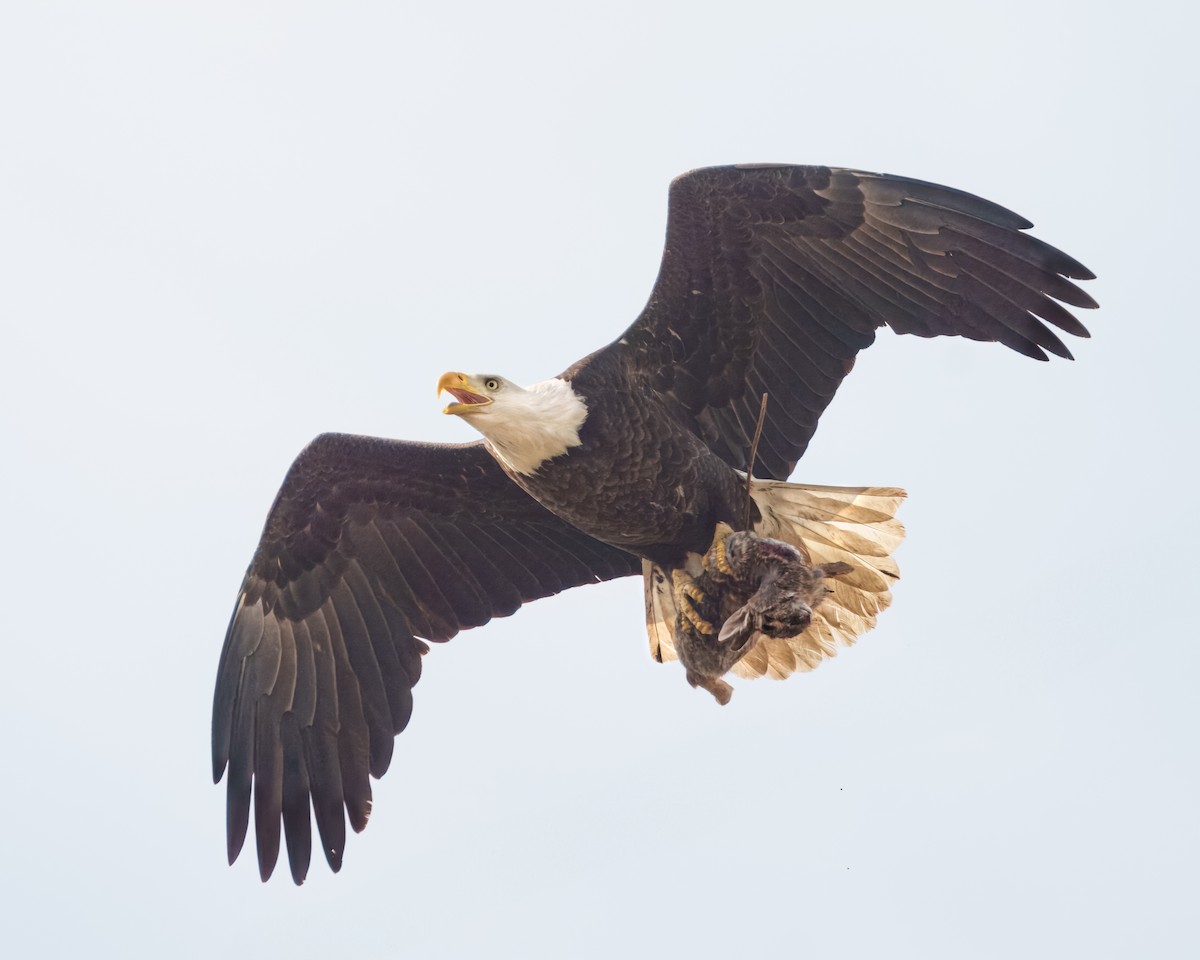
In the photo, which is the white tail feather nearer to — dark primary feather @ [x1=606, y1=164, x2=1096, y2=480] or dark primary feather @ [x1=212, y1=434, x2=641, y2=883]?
dark primary feather @ [x1=606, y1=164, x2=1096, y2=480]

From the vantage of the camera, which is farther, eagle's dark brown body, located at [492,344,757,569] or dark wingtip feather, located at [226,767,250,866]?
dark wingtip feather, located at [226,767,250,866]

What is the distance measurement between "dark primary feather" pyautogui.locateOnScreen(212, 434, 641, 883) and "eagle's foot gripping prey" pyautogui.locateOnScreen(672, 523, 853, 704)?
0.77 m

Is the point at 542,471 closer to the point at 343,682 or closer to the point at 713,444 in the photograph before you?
the point at 713,444

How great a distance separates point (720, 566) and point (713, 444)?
0.64 m

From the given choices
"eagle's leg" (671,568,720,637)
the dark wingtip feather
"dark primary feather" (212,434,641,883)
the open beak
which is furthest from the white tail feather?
the dark wingtip feather

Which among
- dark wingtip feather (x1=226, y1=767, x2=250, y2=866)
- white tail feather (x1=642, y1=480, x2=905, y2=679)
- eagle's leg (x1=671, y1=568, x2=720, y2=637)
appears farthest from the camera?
dark wingtip feather (x1=226, y1=767, x2=250, y2=866)

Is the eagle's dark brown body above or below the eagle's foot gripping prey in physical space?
above

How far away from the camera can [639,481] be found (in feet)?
26.4

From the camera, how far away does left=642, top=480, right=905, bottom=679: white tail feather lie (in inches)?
333

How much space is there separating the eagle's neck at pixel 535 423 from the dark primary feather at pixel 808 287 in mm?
453

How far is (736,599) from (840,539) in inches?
28.3

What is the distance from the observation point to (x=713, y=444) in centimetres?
842

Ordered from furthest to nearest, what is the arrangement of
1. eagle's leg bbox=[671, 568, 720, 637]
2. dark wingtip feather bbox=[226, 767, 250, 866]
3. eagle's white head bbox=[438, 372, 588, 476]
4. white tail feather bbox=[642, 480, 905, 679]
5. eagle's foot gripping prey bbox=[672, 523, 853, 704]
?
dark wingtip feather bbox=[226, 767, 250, 866] → white tail feather bbox=[642, 480, 905, 679] → eagle's leg bbox=[671, 568, 720, 637] → eagle's white head bbox=[438, 372, 588, 476] → eagle's foot gripping prey bbox=[672, 523, 853, 704]

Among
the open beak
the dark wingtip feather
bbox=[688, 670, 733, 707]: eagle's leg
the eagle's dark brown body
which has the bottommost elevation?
bbox=[688, 670, 733, 707]: eagle's leg
